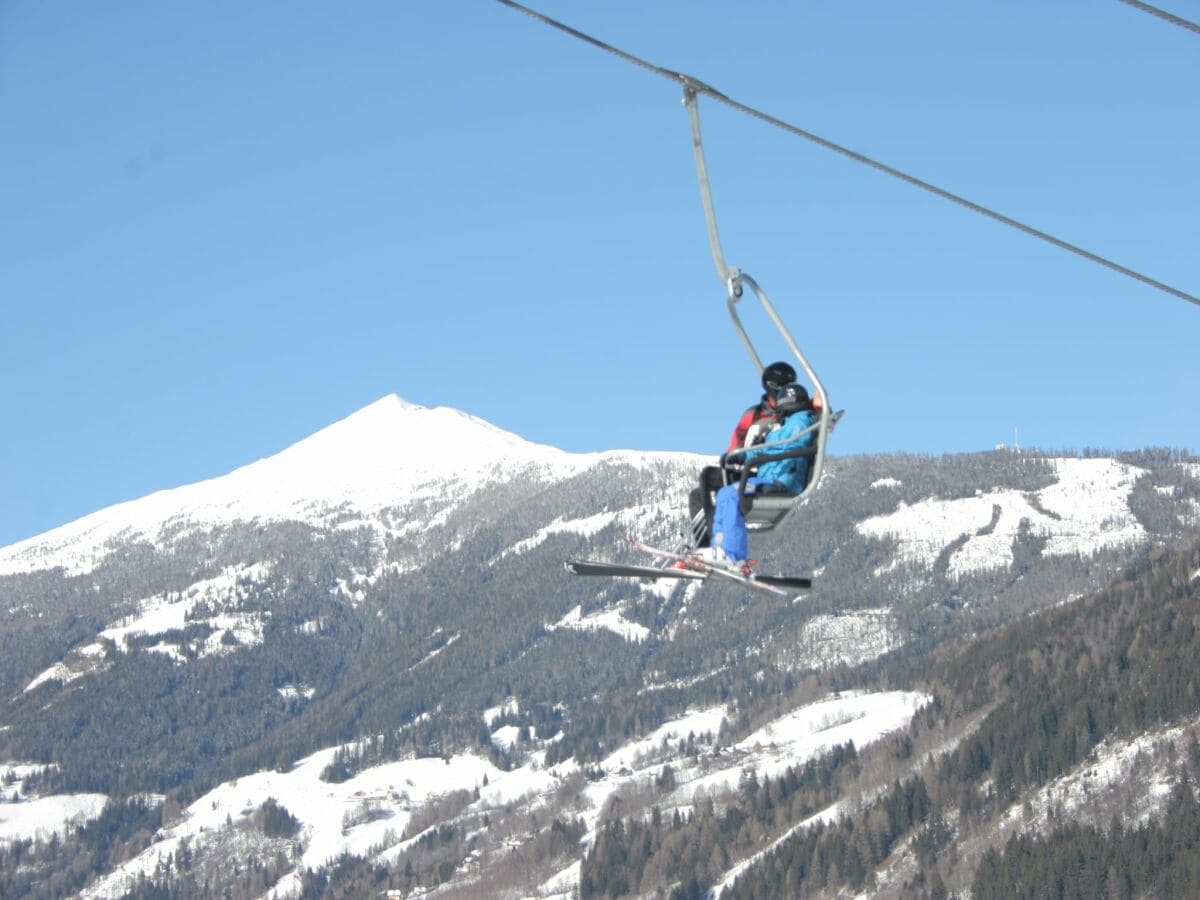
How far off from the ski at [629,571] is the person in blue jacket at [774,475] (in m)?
0.72

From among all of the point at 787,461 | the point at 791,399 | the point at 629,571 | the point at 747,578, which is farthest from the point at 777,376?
the point at 629,571

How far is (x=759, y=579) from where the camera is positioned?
21703 mm

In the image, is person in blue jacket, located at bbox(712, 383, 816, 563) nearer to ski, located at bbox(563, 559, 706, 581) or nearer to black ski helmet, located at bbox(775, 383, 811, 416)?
black ski helmet, located at bbox(775, 383, 811, 416)

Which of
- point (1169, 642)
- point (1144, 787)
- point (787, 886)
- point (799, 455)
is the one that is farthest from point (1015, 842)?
point (799, 455)

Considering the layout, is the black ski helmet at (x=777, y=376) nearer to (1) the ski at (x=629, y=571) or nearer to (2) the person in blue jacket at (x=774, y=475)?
(2) the person in blue jacket at (x=774, y=475)

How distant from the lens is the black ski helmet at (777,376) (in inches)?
891

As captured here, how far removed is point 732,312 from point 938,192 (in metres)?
3.72

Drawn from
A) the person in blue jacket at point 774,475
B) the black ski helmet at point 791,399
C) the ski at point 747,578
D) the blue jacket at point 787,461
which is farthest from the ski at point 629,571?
the black ski helmet at point 791,399

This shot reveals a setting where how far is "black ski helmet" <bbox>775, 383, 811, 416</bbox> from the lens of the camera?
888 inches

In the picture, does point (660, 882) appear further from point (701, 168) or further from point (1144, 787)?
point (701, 168)

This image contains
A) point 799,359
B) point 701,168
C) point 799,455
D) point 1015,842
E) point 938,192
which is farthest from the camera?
point 1015,842

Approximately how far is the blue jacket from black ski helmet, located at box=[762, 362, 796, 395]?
384 millimetres

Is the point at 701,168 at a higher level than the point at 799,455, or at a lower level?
higher

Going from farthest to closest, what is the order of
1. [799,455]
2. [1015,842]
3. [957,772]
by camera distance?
[957,772] < [1015,842] < [799,455]
